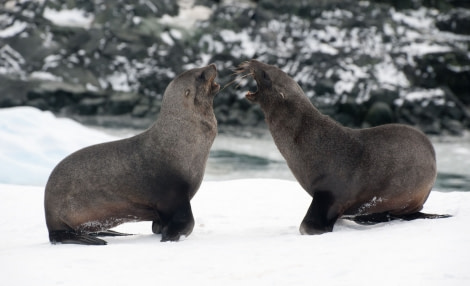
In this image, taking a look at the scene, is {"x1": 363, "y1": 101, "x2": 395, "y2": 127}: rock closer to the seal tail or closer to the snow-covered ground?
the snow-covered ground

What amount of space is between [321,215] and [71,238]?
1817 millimetres

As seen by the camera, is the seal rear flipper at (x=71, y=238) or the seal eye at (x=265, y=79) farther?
the seal eye at (x=265, y=79)

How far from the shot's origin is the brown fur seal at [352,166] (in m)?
4.26

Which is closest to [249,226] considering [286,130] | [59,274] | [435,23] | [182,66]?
[286,130]

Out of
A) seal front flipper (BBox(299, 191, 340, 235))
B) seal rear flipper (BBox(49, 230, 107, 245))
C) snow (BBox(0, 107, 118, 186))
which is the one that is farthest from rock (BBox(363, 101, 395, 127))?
seal rear flipper (BBox(49, 230, 107, 245))

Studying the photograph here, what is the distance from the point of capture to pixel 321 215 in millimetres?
4184

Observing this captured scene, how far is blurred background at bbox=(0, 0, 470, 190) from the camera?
13.9m

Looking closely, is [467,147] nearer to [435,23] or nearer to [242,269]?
[435,23]

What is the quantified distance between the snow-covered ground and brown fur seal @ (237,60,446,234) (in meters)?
0.20

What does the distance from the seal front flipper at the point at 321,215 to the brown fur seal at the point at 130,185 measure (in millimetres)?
827

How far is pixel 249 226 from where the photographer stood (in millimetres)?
4945

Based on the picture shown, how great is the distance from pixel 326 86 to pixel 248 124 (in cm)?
203

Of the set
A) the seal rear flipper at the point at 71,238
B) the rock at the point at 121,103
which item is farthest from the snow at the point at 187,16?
the seal rear flipper at the point at 71,238

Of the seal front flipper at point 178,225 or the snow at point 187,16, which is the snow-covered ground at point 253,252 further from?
Answer: the snow at point 187,16
